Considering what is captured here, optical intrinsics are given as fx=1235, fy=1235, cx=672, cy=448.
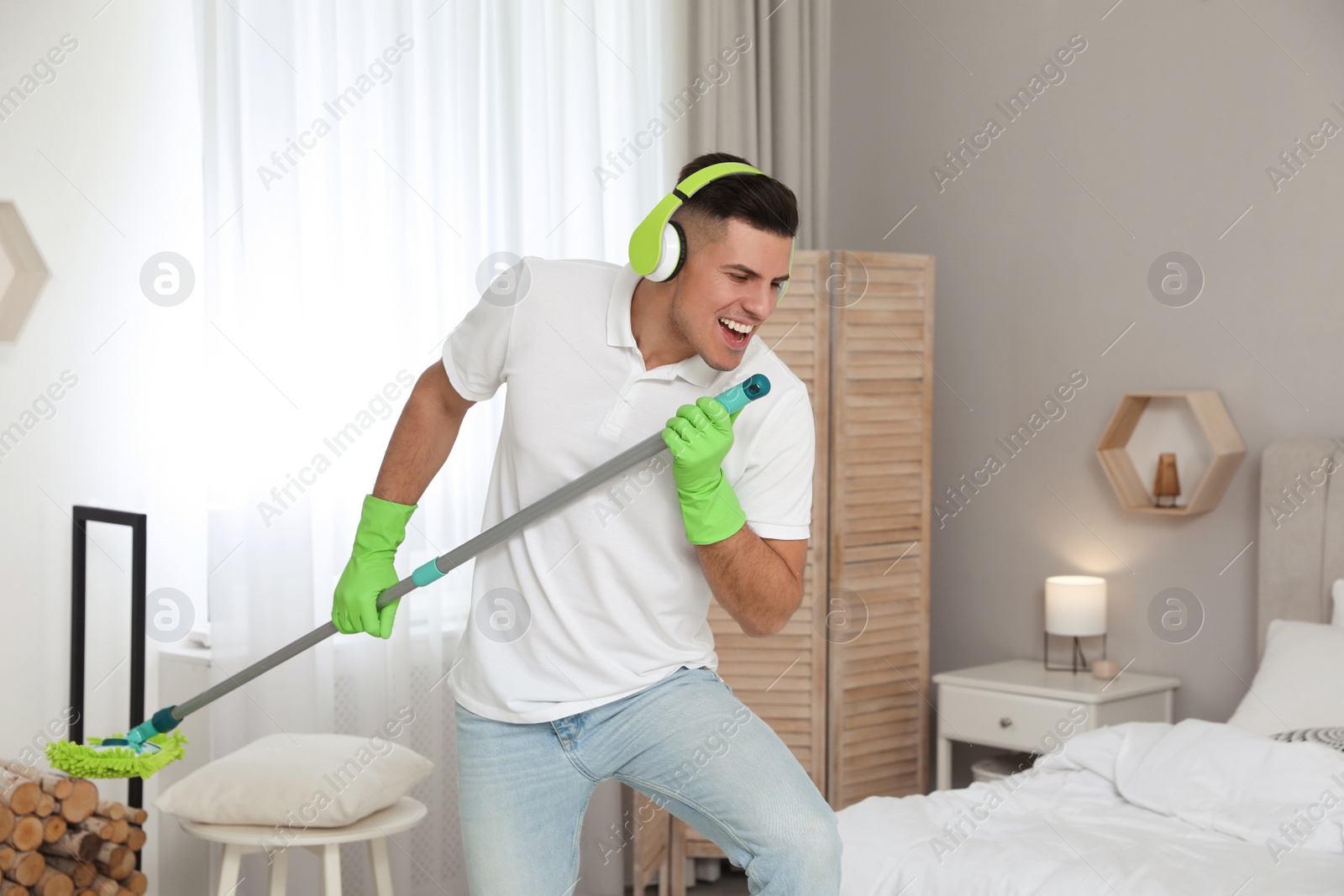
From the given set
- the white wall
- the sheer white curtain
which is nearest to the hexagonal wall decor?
the white wall

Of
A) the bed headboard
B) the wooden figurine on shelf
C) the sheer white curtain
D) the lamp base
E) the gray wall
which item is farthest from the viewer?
the lamp base

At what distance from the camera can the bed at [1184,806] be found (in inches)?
83.8

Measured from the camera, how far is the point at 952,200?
398cm

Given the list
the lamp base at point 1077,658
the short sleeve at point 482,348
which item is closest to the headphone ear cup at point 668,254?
Answer: the short sleeve at point 482,348

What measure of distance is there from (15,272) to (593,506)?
156 centimetres

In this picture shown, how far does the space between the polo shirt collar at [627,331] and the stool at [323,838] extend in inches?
46.2

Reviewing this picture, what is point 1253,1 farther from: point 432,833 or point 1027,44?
point 432,833

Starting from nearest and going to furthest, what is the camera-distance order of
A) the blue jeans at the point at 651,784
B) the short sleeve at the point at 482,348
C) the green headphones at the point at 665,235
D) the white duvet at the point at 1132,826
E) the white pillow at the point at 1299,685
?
the blue jeans at the point at 651,784 < the green headphones at the point at 665,235 < the short sleeve at the point at 482,348 < the white duvet at the point at 1132,826 < the white pillow at the point at 1299,685

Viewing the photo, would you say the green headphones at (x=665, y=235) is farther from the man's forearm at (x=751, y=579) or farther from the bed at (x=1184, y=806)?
the bed at (x=1184, y=806)

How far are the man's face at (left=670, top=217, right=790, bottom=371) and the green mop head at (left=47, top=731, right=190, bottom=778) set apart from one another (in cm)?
116

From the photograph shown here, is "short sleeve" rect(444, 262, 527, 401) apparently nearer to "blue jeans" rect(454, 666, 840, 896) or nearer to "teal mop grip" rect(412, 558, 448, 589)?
"teal mop grip" rect(412, 558, 448, 589)

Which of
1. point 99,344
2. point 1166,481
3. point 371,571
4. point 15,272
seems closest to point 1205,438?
point 1166,481

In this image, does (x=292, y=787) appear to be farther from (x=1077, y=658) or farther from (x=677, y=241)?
(x=1077, y=658)

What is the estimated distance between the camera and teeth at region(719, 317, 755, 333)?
1707mm
